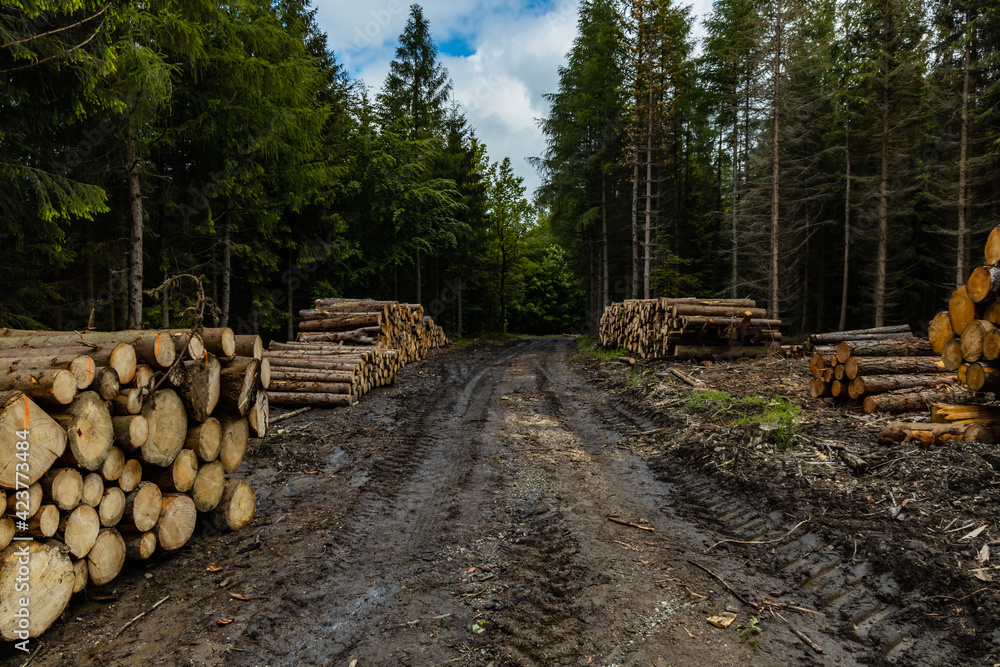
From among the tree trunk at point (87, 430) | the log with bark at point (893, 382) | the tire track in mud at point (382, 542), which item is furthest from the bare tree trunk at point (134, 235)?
the log with bark at point (893, 382)

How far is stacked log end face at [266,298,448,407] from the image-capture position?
912 centimetres

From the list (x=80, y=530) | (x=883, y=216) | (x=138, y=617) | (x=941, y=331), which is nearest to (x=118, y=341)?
(x=80, y=530)

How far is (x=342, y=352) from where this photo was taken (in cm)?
1055

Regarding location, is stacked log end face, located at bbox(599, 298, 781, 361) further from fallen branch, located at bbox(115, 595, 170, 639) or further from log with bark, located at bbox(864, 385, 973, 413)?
fallen branch, located at bbox(115, 595, 170, 639)

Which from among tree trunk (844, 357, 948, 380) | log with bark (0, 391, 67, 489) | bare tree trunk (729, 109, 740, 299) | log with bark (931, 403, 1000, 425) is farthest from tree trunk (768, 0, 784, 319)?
log with bark (0, 391, 67, 489)

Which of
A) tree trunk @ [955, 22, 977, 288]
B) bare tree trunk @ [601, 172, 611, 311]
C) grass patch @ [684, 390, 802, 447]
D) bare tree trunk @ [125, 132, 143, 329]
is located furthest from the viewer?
bare tree trunk @ [601, 172, 611, 311]

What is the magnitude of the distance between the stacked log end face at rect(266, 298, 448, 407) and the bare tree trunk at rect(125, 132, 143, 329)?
7.90ft

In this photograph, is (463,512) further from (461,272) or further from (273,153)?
(461,272)

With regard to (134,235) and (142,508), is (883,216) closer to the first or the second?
(142,508)

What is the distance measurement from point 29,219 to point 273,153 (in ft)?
17.4

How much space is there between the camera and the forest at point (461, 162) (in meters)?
8.02

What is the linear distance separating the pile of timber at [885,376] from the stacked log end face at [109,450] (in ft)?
26.5

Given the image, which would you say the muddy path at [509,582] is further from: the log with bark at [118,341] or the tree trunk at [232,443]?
the log with bark at [118,341]

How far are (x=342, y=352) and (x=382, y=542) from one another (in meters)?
7.03
